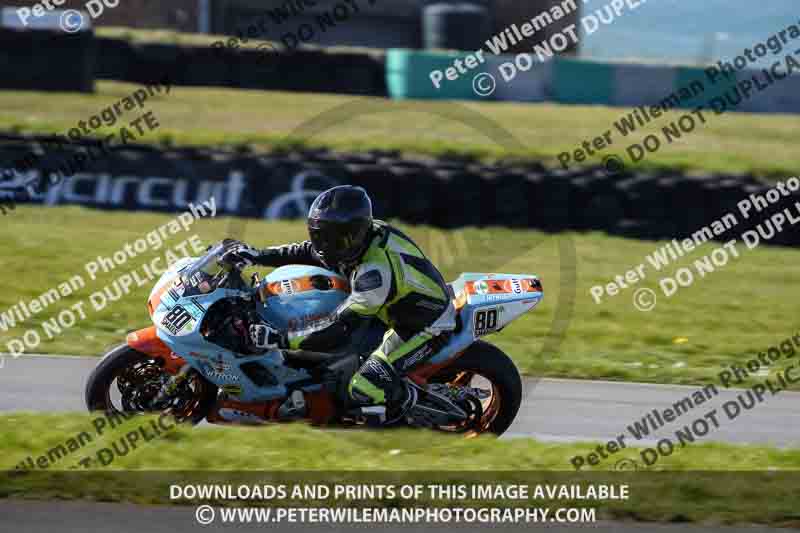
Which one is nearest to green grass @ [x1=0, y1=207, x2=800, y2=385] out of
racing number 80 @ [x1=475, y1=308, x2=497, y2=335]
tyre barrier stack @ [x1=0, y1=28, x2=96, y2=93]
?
racing number 80 @ [x1=475, y1=308, x2=497, y2=335]

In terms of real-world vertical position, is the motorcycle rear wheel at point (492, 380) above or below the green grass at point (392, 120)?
below

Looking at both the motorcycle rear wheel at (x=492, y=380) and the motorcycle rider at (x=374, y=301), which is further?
the motorcycle rear wheel at (x=492, y=380)

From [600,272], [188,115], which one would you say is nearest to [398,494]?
[600,272]

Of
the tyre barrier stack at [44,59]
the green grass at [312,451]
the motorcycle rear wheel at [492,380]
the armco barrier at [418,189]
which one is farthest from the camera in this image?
the tyre barrier stack at [44,59]

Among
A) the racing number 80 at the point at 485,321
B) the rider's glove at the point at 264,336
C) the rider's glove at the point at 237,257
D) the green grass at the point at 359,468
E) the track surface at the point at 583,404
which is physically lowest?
the track surface at the point at 583,404

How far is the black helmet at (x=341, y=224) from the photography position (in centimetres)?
658

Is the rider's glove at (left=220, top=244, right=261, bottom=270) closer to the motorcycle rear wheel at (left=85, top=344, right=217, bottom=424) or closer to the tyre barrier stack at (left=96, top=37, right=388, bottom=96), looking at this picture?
the motorcycle rear wheel at (left=85, top=344, right=217, bottom=424)

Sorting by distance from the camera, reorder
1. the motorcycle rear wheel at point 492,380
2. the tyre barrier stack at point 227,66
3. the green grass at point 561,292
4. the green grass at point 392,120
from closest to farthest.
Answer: the motorcycle rear wheel at point 492,380, the green grass at point 561,292, the green grass at point 392,120, the tyre barrier stack at point 227,66

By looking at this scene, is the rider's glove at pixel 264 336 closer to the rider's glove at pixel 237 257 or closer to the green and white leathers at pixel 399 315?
the green and white leathers at pixel 399 315

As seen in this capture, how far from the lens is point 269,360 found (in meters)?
6.92

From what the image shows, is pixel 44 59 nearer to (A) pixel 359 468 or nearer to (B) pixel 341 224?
(B) pixel 341 224

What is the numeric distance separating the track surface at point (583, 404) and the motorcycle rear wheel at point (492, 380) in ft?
1.45

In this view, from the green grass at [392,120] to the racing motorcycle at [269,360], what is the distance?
1013cm

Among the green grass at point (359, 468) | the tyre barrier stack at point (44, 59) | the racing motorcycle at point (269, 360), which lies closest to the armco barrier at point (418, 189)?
the tyre barrier stack at point (44, 59)
